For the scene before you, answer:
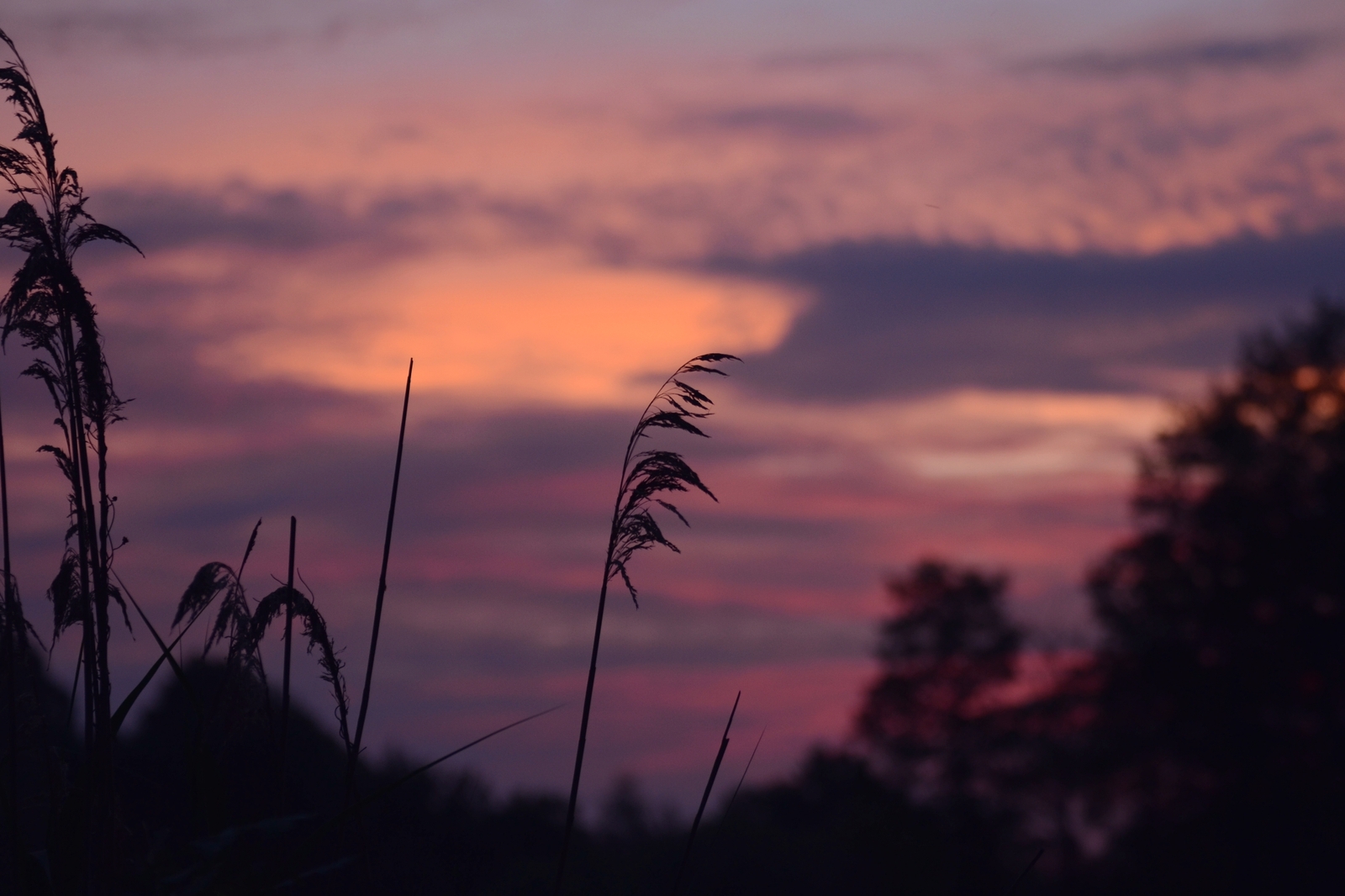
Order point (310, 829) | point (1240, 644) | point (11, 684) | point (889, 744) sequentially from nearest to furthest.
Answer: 1. point (11, 684)
2. point (310, 829)
3. point (1240, 644)
4. point (889, 744)

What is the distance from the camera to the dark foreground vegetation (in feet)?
8.91

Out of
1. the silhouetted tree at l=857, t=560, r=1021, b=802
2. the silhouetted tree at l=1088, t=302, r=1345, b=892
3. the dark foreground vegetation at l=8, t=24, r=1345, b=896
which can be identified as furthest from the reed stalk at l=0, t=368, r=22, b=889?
the silhouetted tree at l=857, t=560, r=1021, b=802

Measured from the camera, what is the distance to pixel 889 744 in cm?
4462

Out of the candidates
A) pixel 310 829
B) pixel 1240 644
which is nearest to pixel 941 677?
pixel 1240 644

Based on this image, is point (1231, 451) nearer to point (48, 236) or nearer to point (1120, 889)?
point (1120, 889)

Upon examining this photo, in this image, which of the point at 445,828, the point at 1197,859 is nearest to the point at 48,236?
the point at 445,828

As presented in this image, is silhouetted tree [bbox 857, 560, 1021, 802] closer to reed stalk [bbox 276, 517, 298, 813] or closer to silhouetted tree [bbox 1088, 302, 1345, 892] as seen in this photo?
silhouetted tree [bbox 1088, 302, 1345, 892]

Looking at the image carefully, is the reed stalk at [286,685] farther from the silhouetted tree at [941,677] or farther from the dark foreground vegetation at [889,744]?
the silhouetted tree at [941,677]

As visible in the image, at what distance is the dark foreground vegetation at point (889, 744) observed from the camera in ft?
A: 8.91

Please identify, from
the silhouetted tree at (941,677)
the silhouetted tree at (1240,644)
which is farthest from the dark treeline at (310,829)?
the silhouetted tree at (941,677)

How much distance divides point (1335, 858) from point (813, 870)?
14.5 m

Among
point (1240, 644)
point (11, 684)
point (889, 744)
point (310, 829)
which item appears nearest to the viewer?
point (11, 684)

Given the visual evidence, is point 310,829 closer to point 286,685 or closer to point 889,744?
point 286,685

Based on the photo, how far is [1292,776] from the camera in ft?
94.9
